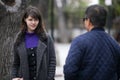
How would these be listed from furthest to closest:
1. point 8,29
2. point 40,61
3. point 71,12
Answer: point 71,12
point 8,29
point 40,61

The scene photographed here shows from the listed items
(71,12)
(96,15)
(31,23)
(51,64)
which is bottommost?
(71,12)

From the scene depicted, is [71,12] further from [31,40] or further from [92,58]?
[92,58]

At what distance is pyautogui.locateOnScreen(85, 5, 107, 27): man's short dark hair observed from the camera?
5066 mm

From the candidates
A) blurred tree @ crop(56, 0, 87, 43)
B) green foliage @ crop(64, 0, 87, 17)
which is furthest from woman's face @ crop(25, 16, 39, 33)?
green foliage @ crop(64, 0, 87, 17)

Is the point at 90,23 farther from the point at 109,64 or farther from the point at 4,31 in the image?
the point at 4,31

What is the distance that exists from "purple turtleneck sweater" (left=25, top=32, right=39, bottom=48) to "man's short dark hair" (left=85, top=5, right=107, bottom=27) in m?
0.85

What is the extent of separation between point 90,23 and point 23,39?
3.24 feet

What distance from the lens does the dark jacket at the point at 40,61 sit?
555cm

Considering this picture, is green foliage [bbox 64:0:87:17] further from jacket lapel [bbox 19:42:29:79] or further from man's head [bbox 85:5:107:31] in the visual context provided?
man's head [bbox 85:5:107:31]

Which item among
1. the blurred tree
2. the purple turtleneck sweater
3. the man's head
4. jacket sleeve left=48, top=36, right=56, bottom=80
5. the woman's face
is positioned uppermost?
the man's head

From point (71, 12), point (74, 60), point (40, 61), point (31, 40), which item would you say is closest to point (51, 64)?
point (40, 61)

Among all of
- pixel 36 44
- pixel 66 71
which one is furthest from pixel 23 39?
pixel 66 71

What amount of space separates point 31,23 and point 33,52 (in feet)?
1.16

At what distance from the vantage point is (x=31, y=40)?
18.4ft
